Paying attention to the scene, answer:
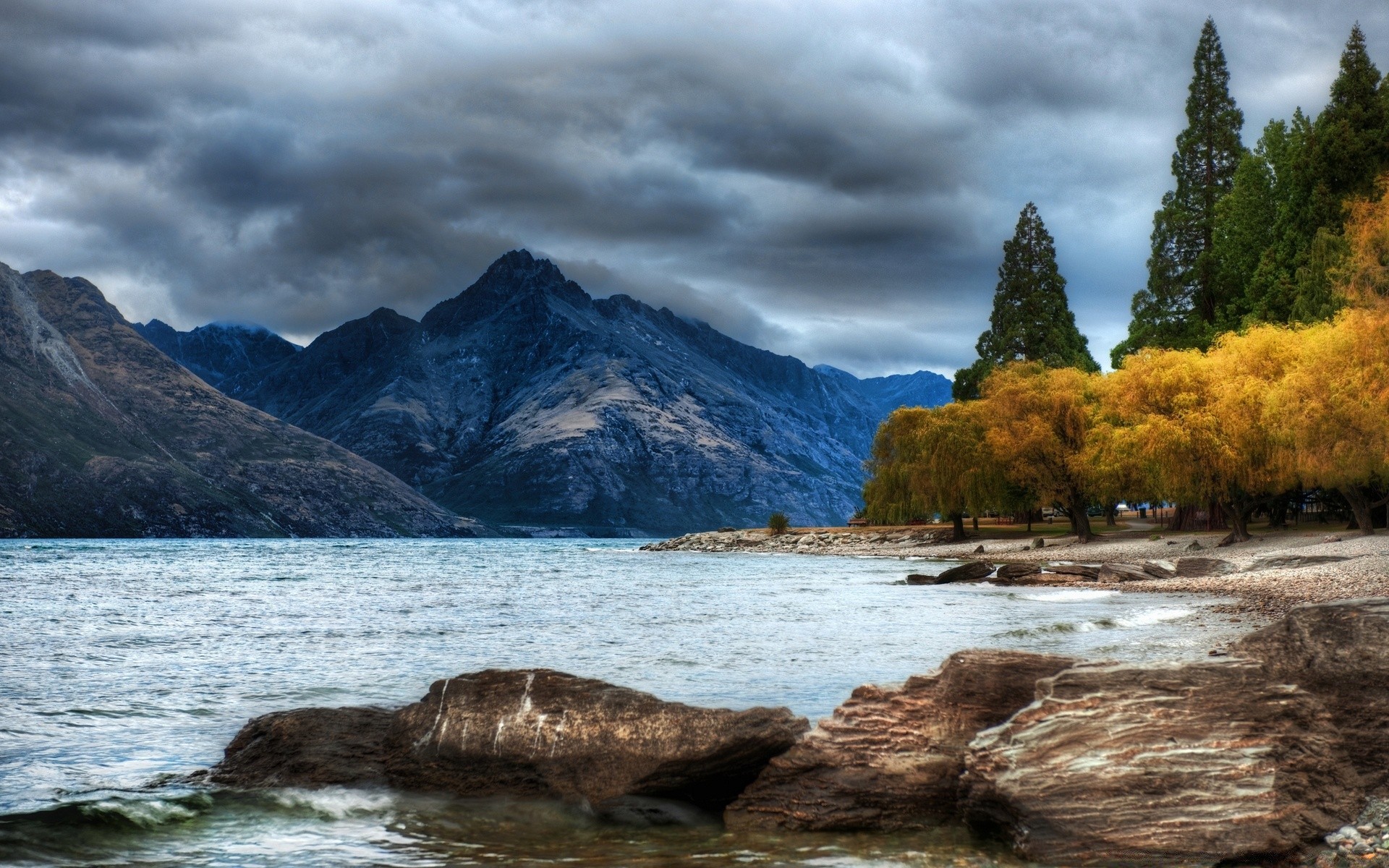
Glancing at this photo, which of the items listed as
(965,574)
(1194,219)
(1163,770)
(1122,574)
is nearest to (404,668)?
(1163,770)

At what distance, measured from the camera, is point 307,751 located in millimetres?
11969

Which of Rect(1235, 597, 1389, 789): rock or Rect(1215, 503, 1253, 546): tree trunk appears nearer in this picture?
Rect(1235, 597, 1389, 789): rock

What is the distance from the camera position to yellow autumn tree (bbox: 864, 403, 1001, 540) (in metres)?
77.5

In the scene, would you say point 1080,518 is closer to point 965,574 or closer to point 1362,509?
point 1362,509

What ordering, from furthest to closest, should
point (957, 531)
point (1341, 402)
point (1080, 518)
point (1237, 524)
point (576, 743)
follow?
point (957, 531)
point (1080, 518)
point (1237, 524)
point (1341, 402)
point (576, 743)

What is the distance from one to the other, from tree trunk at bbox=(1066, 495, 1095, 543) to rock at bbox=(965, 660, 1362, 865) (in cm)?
6511

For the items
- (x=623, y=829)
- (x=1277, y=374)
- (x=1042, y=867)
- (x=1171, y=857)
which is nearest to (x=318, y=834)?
(x=623, y=829)

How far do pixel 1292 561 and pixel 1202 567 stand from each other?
372 cm

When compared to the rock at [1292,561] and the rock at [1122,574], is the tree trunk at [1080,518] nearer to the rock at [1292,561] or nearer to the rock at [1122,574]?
the rock at [1122,574]

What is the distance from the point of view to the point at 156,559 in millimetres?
93438

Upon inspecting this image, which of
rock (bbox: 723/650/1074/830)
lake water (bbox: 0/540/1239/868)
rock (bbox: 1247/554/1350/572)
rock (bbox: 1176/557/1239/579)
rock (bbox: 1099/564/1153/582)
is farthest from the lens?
rock (bbox: 1176/557/1239/579)

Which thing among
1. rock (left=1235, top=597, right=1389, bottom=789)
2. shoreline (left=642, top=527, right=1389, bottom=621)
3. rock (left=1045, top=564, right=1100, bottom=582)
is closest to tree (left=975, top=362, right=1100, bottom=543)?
shoreline (left=642, top=527, right=1389, bottom=621)

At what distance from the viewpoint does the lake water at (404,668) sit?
373 inches

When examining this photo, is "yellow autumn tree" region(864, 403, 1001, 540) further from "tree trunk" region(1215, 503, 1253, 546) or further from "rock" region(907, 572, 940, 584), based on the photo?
"rock" region(907, 572, 940, 584)
